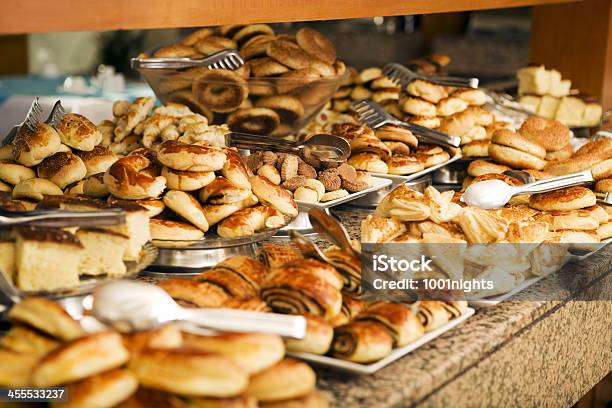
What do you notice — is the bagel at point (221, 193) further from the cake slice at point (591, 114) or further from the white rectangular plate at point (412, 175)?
the cake slice at point (591, 114)

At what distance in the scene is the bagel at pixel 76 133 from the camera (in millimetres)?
1886

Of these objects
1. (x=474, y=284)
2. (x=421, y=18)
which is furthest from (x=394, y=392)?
(x=421, y=18)

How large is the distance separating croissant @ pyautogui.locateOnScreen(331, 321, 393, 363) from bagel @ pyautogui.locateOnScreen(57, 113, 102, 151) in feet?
2.87

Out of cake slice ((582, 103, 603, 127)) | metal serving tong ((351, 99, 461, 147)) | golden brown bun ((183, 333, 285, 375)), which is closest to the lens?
golden brown bun ((183, 333, 285, 375))

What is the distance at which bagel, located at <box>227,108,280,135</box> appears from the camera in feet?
7.91

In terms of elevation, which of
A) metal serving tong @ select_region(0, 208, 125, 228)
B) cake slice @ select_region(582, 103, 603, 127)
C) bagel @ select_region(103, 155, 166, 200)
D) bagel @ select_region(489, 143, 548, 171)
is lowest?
cake slice @ select_region(582, 103, 603, 127)

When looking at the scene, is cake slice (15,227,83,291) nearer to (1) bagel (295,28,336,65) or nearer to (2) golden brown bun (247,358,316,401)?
(2) golden brown bun (247,358,316,401)

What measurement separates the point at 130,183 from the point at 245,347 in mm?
644

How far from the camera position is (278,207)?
1797mm

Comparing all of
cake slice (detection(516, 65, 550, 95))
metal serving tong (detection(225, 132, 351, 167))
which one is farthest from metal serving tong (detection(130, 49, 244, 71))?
cake slice (detection(516, 65, 550, 95))

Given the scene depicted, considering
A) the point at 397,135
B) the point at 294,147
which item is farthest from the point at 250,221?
the point at 397,135

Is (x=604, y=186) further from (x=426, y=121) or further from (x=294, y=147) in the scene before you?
(x=294, y=147)

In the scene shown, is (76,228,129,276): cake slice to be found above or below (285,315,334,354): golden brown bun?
above

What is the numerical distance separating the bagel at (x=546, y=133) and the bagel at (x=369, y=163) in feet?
1.82
